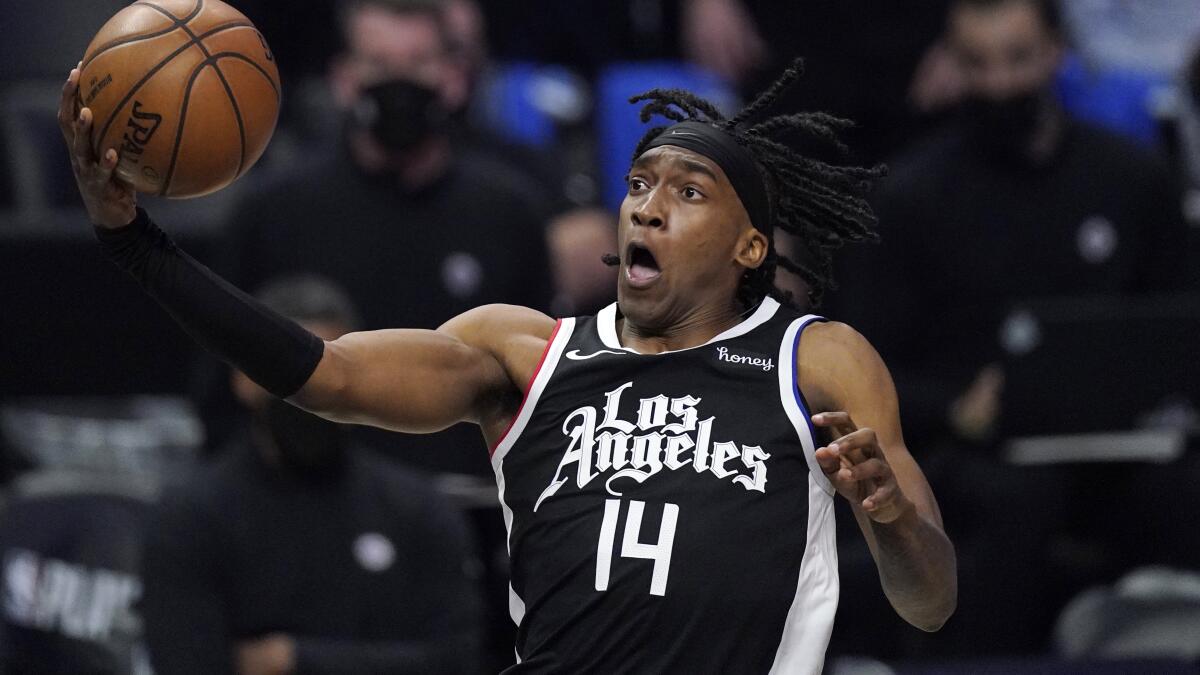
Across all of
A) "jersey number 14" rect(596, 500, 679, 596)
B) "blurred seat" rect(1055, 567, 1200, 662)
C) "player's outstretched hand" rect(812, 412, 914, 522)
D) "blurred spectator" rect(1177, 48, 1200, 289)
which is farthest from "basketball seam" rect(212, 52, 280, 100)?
"blurred spectator" rect(1177, 48, 1200, 289)

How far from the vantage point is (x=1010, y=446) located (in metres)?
7.23

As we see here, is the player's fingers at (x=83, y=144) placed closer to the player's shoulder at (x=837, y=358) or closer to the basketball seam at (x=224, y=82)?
the basketball seam at (x=224, y=82)

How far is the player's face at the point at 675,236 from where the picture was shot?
4152mm

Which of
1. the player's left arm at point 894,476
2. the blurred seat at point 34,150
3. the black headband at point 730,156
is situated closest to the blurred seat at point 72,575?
the blurred seat at point 34,150

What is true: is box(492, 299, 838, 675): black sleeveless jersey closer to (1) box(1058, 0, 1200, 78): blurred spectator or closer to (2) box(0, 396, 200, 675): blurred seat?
(2) box(0, 396, 200, 675): blurred seat

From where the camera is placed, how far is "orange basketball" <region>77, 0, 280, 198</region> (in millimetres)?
3990

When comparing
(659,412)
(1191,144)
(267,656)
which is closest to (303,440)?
(267,656)

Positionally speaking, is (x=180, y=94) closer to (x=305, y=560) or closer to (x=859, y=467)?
(x=859, y=467)

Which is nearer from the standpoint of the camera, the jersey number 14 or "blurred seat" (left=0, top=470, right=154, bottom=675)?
the jersey number 14

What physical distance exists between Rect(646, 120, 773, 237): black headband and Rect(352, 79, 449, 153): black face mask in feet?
9.94

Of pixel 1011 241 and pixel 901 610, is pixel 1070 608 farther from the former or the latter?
pixel 901 610

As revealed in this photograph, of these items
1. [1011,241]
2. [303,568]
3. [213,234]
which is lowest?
[303,568]

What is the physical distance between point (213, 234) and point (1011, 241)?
10.4 feet

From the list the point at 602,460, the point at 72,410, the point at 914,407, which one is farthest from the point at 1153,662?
the point at 72,410
